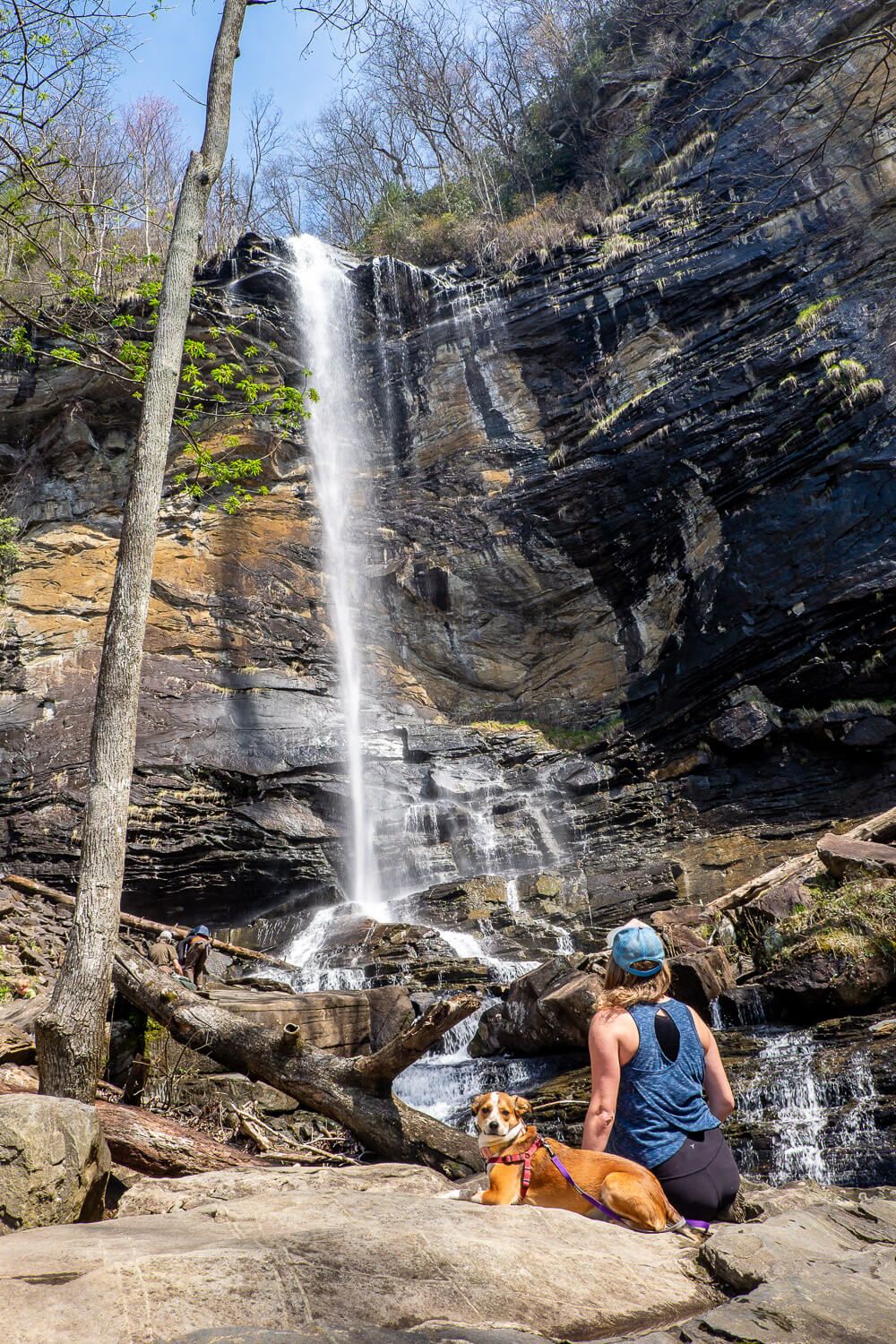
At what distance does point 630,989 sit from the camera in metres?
3.17

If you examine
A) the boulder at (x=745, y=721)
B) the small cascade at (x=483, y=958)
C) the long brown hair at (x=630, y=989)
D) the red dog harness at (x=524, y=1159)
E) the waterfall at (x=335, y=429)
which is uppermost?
the waterfall at (x=335, y=429)

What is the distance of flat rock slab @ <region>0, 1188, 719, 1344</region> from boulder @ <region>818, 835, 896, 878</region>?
802 centimetres

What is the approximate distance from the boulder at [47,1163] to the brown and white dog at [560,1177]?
1.53m

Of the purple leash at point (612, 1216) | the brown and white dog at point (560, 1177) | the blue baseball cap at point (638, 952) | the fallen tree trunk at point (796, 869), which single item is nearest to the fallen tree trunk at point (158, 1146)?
the brown and white dog at point (560, 1177)

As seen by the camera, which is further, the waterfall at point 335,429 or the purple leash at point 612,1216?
the waterfall at point 335,429

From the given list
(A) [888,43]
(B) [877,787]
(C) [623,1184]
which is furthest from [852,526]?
(C) [623,1184]

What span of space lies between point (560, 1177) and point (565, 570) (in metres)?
19.3

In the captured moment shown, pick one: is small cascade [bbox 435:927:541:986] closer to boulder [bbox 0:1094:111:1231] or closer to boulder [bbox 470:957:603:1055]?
boulder [bbox 470:957:603:1055]

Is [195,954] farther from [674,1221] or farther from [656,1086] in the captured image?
[674,1221]

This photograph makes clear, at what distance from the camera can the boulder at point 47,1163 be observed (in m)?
2.93

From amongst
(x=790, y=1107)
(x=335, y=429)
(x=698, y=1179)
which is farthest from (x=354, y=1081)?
(x=335, y=429)

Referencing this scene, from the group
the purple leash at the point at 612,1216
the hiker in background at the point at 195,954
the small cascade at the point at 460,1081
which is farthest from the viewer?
the hiker in background at the point at 195,954

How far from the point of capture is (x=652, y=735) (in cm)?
1912

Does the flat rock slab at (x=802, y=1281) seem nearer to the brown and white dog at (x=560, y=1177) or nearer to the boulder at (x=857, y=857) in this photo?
the brown and white dog at (x=560, y=1177)
